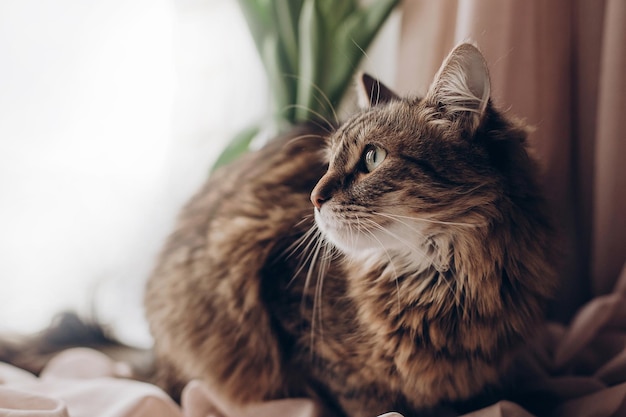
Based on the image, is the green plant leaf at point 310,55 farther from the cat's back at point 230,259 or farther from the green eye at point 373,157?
the green eye at point 373,157

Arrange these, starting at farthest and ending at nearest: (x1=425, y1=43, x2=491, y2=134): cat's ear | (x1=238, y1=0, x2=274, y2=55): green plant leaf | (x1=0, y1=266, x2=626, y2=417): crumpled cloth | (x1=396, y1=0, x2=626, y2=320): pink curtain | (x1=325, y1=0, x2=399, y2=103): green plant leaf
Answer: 1. (x1=238, y1=0, x2=274, y2=55): green plant leaf
2. (x1=325, y1=0, x2=399, y2=103): green plant leaf
3. (x1=396, y1=0, x2=626, y2=320): pink curtain
4. (x1=0, y1=266, x2=626, y2=417): crumpled cloth
5. (x1=425, y1=43, x2=491, y2=134): cat's ear

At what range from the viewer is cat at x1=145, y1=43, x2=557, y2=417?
718 mm

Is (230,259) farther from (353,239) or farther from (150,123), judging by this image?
(150,123)

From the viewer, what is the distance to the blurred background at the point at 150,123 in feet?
3.43

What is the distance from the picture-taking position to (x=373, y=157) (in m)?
0.75

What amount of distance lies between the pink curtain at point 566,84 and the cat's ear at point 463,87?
0.24m

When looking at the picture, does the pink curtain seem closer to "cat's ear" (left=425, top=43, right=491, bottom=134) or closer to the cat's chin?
"cat's ear" (left=425, top=43, right=491, bottom=134)

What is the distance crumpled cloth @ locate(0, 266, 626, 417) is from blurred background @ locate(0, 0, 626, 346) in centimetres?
14

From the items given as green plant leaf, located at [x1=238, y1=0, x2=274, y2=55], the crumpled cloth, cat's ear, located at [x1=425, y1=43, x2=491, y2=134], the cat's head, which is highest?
green plant leaf, located at [x1=238, y1=0, x2=274, y2=55]

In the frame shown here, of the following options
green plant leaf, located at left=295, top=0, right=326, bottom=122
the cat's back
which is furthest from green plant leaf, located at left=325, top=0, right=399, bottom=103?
the cat's back

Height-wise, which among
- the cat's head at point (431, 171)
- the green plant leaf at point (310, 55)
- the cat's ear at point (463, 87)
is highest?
the green plant leaf at point (310, 55)

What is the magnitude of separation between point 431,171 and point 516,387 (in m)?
0.48

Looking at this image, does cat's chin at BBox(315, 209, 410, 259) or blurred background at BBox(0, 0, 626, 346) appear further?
blurred background at BBox(0, 0, 626, 346)

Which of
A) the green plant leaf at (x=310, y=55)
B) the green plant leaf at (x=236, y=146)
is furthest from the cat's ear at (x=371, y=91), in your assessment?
the green plant leaf at (x=236, y=146)
